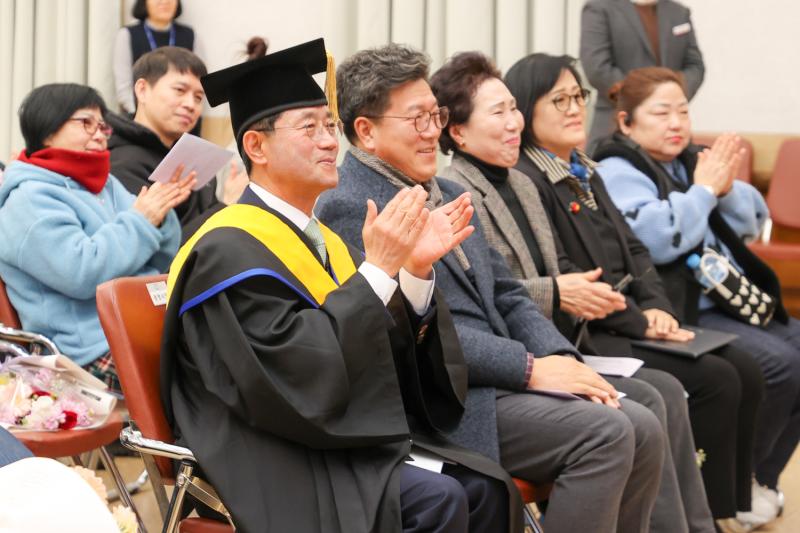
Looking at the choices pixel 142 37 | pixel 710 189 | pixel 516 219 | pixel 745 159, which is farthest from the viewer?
pixel 142 37

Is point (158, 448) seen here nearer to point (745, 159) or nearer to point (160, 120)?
point (160, 120)

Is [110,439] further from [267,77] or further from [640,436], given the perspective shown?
[640,436]

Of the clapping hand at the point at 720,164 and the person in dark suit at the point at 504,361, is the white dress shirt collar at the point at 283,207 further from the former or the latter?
the clapping hand at the point at 720,164

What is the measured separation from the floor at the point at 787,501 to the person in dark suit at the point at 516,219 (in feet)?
2.10

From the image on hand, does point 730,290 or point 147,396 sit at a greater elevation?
point 147,396

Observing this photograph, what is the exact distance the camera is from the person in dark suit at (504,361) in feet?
8.87

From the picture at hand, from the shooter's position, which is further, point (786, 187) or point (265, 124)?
point (786, 187)

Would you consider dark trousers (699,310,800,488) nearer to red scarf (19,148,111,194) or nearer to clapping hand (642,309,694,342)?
clapping hand (642,309,694,342)

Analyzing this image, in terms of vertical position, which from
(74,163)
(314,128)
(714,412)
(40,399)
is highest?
(314,128)

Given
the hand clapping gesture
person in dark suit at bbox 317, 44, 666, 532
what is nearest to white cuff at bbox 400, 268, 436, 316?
the hand clapping gesture

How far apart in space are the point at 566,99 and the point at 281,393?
6.29ft

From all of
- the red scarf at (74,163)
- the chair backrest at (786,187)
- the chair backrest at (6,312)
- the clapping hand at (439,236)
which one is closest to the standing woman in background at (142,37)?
the red scarf at (74,163)

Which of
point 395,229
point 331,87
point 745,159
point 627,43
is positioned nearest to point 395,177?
point 331,87

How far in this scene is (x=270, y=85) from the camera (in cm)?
249
